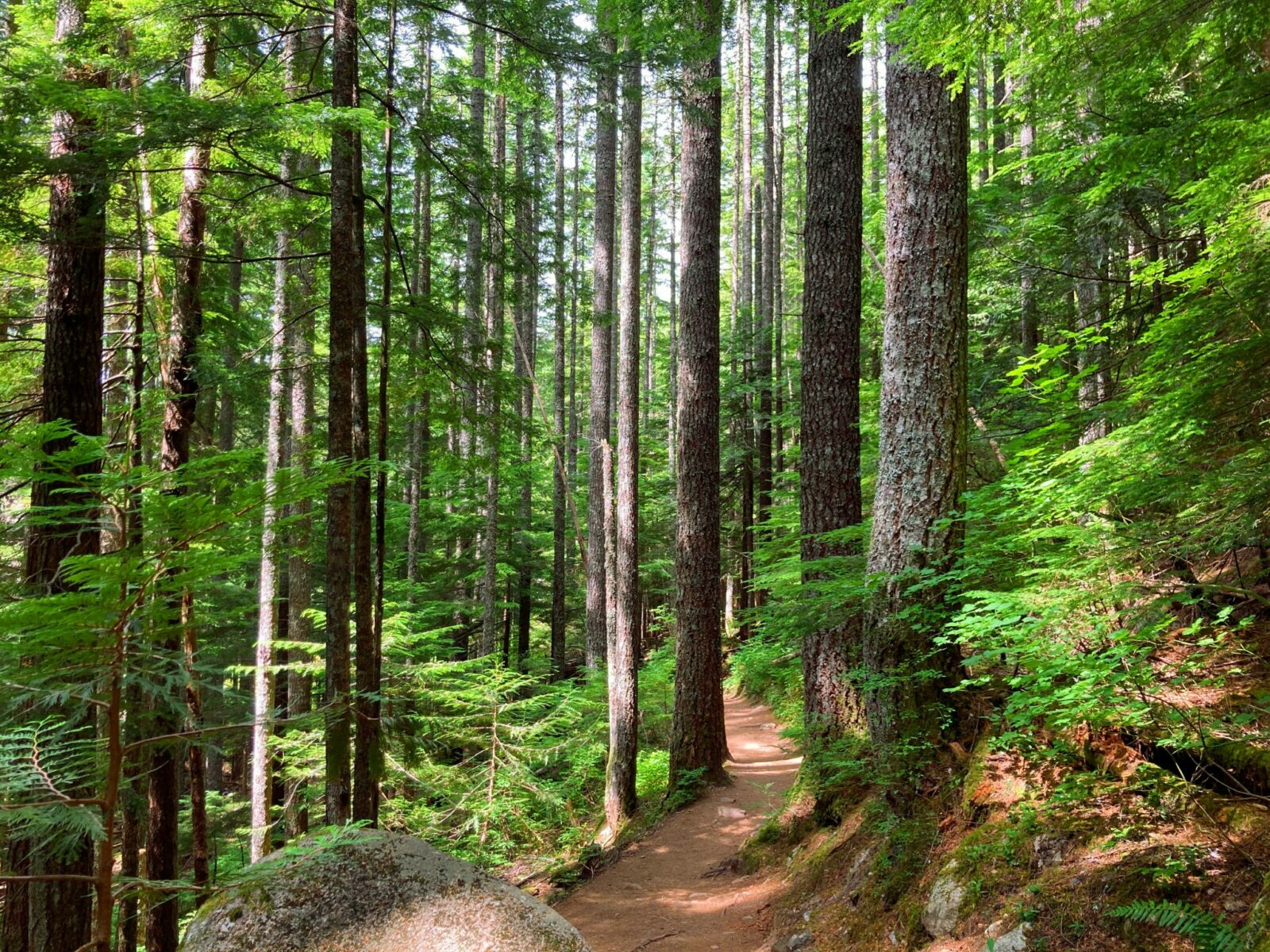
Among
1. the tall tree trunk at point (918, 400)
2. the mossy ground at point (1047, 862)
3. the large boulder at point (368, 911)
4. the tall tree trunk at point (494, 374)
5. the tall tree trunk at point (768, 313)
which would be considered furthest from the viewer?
the tall tree trunk at point (768, 313)

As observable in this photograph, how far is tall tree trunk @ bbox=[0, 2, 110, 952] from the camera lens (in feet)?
15.4

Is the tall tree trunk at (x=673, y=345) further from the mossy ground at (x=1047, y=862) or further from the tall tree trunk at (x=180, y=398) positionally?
the mossy ground at (x=1047, y=862)

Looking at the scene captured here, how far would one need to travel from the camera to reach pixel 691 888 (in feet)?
20.6

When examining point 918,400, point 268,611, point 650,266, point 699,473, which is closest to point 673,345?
point 650,266

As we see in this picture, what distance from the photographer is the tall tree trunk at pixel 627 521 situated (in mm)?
8242

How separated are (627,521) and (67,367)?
551cm

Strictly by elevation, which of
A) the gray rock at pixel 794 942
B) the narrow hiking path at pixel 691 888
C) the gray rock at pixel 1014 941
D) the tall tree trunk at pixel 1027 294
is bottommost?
the narrow hiking path at pixel 691 888

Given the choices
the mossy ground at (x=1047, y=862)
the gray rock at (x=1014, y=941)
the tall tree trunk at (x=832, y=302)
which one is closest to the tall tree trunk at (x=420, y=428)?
the tall tree trunk at (x=832, y=302)

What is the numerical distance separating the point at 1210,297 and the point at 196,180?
7.63m

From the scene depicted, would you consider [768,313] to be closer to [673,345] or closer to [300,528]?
[673,345]

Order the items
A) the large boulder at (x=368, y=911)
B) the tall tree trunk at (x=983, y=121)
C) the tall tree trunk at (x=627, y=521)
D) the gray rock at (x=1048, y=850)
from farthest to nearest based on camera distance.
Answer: the tall tree trunk at (x=983, y=121), the tall tree trunk at (x=627, y=521), the gray rock at (x=1048, y=850), the large boulder at (x=368, y=911)

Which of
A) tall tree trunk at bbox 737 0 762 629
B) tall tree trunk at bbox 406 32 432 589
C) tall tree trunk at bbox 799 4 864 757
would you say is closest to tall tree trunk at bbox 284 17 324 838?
tall tree trunk at bbox 406 32 432 589

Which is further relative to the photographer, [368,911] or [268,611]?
[268,611]

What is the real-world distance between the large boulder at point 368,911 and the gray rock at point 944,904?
181 cm
